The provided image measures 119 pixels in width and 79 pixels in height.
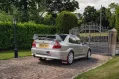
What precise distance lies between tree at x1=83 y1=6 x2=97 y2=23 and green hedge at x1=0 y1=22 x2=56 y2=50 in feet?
159

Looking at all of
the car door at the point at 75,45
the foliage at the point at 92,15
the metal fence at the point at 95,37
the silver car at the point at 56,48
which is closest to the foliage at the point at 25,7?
the metal fence at the point at 95,37

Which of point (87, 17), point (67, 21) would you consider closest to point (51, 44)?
point (67, 21)

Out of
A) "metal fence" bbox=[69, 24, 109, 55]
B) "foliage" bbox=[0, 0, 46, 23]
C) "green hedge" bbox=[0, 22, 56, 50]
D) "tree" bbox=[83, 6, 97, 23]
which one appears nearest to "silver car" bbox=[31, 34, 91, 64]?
"metal fence" bbox=[69, 24, 109, 55]

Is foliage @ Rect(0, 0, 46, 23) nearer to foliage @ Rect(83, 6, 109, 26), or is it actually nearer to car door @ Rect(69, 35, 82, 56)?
car door @ Rect(69, 35, 82, 56)

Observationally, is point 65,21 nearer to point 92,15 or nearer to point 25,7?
point 25,7

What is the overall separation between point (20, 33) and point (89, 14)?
54250 mm

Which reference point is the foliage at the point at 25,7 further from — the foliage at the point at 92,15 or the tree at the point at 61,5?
the foliage at the point at 92,15

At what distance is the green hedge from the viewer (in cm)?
Answer: 1504

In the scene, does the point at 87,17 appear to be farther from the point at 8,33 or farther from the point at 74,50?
the point at 74,50

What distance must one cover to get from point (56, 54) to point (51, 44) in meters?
0.54

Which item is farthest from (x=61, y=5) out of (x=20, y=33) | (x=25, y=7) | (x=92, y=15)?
(x=20, y=33)

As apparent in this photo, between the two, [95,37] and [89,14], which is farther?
[89,14]

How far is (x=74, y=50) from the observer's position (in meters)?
10.2

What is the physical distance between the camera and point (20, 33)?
16.3 metres
